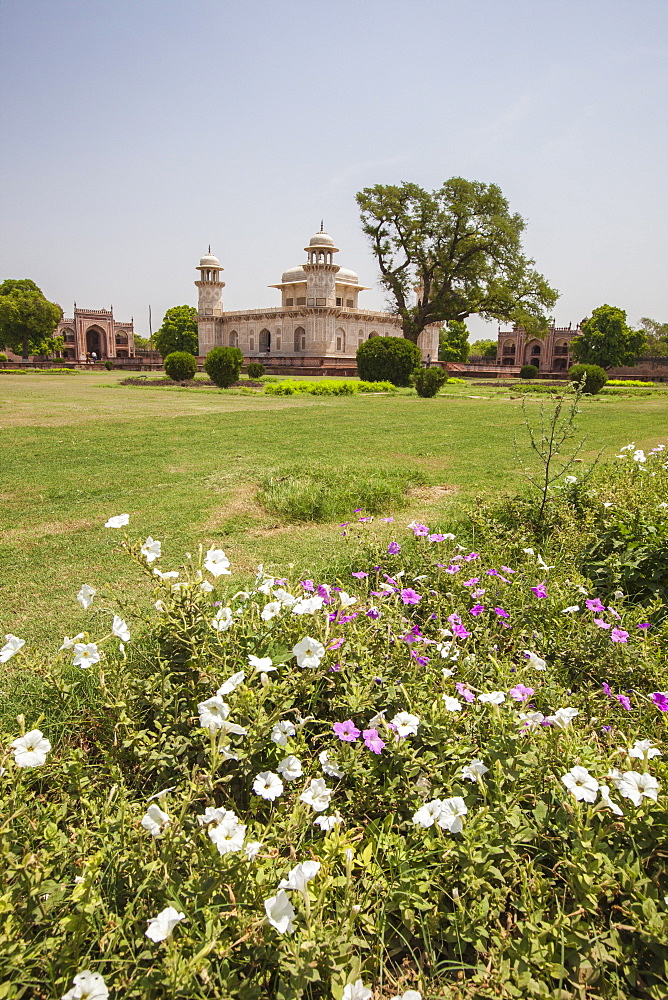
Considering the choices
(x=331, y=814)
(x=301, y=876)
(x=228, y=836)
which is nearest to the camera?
(x=301, y=876)

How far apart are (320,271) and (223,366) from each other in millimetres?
22391

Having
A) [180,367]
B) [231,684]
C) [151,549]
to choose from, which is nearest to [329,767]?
[231,684]

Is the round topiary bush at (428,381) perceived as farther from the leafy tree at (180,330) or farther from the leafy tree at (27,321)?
the leafy tree at (27,321)

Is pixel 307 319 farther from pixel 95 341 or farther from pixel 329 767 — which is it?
pixel 329 767

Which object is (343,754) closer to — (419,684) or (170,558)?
(419,684)

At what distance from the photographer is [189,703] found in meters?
1.66

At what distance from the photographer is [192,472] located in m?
5.35

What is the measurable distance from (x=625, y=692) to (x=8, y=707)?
1916 millimetres

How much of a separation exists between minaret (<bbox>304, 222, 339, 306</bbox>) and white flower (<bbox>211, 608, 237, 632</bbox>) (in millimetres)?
39464

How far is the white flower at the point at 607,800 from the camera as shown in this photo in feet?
4.11

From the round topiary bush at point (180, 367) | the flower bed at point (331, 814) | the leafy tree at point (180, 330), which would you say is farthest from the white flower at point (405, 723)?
the leafy tree at point (180, 330)

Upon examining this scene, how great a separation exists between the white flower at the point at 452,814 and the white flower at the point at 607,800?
298 mm

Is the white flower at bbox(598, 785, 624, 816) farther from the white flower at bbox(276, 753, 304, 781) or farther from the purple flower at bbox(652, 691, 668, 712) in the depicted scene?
the white flower at bbox(276, 753, 304, 781)

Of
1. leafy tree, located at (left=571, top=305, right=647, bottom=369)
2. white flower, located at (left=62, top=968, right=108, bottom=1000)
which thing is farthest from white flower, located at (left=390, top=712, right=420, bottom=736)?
leafy tree, located at (left=571, top=305, right=647, bottom=369)
